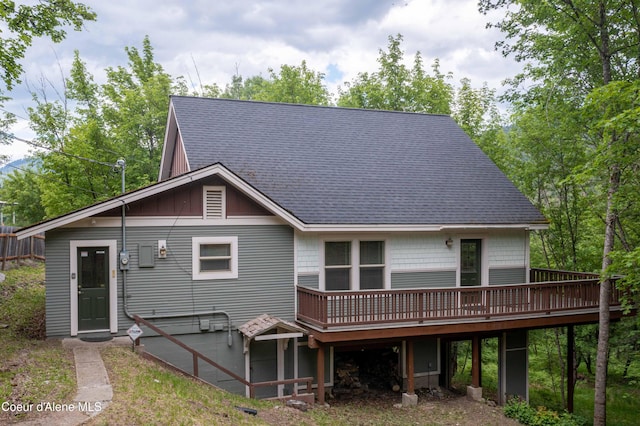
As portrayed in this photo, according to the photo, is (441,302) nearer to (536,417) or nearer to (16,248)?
(536,417)

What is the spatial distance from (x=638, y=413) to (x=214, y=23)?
94.9ft

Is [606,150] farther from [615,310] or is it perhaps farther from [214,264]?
[214,264]

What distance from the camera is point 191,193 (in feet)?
37.6

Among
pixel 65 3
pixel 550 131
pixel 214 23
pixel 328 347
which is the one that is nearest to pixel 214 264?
pixel 328 347

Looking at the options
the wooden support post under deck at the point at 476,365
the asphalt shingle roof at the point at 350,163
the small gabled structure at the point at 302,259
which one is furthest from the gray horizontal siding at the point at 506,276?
the wooden support post under deck at the point at 476,365

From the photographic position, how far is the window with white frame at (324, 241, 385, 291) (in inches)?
503

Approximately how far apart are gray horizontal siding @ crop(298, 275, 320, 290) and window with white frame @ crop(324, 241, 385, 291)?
283 millimetres

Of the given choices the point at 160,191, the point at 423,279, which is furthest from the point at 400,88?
the point at 160,191

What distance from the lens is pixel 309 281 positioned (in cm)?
1248

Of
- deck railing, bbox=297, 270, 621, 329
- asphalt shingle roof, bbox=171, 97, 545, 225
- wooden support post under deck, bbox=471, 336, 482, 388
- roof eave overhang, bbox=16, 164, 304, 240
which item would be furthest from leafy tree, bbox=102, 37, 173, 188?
wooden support post under deck, bbox=471, 336, 482, 388

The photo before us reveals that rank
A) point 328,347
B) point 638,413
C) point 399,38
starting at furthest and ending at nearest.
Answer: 1. point 399,38
2. point 638,413
3. point 328,347

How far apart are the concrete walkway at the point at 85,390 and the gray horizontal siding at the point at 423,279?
710 centimetres

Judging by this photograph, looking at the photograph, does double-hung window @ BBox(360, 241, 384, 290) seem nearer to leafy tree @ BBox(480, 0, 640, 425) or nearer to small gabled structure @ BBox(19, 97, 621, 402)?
small gabled structure @ BBox(19, 97, 621, 402)

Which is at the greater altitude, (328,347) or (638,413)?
(328,347)
